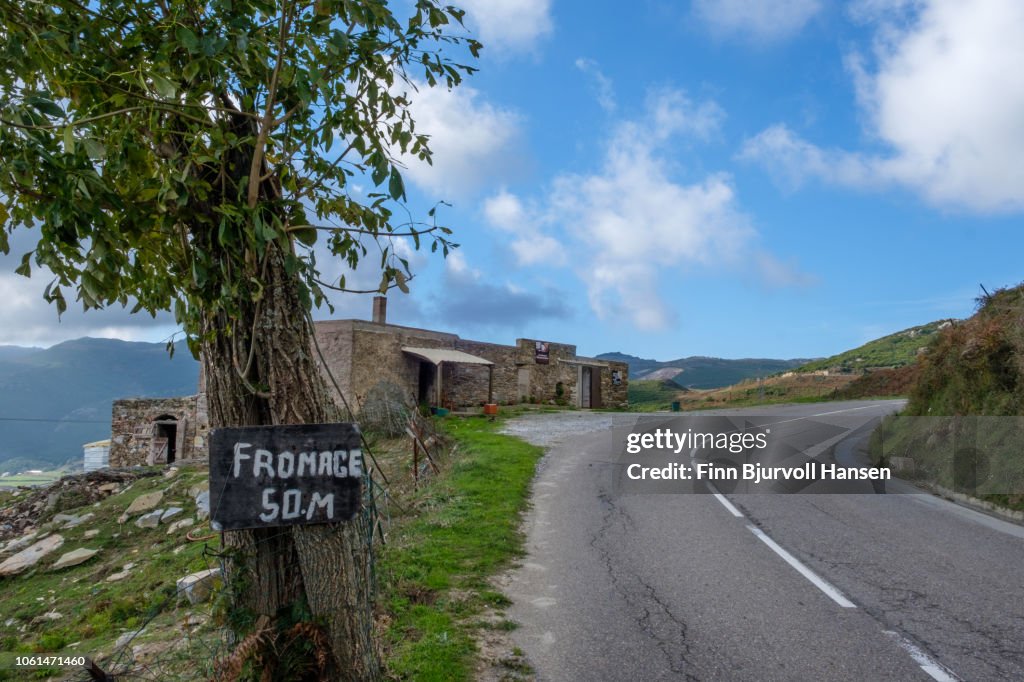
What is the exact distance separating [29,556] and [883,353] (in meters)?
76.5

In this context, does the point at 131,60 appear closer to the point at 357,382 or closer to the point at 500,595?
the point at 500,595

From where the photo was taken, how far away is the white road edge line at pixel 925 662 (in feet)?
16.4

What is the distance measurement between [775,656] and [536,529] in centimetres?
513

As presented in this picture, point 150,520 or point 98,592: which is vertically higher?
point 150,520

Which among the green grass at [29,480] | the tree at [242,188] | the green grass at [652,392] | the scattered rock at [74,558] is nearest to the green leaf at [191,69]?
the tree at [242,188]

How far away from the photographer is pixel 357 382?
93.8ft

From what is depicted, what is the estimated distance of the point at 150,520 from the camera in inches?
645

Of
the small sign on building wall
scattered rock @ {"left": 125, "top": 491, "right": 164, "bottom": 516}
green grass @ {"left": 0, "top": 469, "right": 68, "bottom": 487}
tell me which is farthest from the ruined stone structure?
the small sign on building wall

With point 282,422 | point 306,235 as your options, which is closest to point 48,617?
point 282,422

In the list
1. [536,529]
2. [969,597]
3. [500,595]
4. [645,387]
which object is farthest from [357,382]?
[645,387]

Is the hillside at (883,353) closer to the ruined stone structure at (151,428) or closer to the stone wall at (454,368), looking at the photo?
the stone wall at (454,368)

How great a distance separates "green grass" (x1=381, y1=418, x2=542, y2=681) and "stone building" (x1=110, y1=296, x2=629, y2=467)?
12772 mm

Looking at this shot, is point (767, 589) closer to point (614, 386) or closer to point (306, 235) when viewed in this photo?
point (306, 235)

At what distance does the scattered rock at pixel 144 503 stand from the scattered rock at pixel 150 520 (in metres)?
0.44
